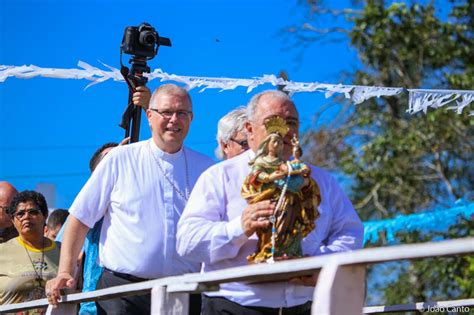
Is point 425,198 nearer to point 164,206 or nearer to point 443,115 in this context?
point 443,115

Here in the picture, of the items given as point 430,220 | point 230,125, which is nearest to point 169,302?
point 230,125

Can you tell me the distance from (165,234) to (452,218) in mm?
6405

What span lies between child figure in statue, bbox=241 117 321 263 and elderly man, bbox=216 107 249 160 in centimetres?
148

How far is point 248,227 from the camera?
4.18 metres

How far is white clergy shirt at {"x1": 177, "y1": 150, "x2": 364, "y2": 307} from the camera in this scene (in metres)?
4.31

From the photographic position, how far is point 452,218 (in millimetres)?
11102

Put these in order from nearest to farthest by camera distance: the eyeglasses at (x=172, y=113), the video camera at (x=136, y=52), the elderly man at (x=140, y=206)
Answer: the elderly man at (x=140, y=206)
the eyeglasses at (x=172, y=113)
the video camera at (x=136, y=52)

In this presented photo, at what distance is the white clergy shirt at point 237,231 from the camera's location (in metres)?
4.31

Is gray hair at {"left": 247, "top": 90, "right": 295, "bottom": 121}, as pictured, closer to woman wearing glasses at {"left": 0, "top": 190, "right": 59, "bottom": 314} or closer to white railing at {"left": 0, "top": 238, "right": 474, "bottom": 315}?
white railing at {"left": 0, "top": 238, "right": 474, "bottom": 315}

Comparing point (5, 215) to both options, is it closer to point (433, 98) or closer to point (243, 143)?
point (243, 143)

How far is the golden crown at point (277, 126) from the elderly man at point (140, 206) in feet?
3.68

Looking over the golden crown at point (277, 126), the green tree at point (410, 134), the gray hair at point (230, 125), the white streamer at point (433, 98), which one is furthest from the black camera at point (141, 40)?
the green tree at point (410, 134)

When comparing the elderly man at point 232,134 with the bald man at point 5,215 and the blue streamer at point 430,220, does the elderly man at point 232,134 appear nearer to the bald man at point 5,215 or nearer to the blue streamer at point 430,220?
the bald man at point 5,215

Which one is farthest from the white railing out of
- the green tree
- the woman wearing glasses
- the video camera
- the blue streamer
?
the green tree
